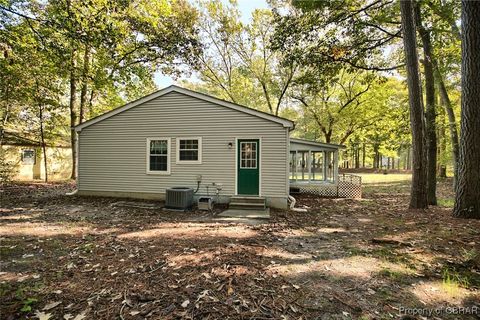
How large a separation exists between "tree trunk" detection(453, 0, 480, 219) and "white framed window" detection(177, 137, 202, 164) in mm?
7945

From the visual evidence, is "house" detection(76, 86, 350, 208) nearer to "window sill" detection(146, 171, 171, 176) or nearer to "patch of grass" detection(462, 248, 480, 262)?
"window sill" detection(146, 171, 171, 176)

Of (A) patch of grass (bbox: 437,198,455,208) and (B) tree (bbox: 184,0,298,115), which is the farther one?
(B) tree (bbox: 184,0,298,115)

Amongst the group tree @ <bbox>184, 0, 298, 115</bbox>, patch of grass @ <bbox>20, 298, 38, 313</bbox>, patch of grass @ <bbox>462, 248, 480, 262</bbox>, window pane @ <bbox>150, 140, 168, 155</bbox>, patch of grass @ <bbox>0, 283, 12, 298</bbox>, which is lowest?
patch of grass @ <bbox>20, 298, 38, 313</bbox>

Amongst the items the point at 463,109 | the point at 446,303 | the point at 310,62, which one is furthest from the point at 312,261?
the point at 310,62

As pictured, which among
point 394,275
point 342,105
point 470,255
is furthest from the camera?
point 342,105

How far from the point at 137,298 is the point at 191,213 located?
16.8 ft

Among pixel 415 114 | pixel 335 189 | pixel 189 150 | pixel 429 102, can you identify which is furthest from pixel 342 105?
pixel 189 150

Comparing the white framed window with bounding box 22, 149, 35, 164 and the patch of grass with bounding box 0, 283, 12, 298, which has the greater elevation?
the white framed window with bounding box 22, 149, 35, 164

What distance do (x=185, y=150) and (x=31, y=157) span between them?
15.1 m

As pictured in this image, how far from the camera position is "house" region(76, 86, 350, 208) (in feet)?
29.1

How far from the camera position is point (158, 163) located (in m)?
9.84

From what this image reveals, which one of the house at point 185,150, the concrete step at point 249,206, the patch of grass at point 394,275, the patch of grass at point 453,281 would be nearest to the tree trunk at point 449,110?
the house at point 185,150

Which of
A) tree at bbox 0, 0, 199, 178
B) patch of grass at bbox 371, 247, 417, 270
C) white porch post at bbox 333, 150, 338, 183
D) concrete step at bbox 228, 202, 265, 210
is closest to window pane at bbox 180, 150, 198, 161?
concrete step at bbox 228, 202, 265, 210

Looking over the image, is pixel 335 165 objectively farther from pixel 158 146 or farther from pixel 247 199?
pixel 158 146
